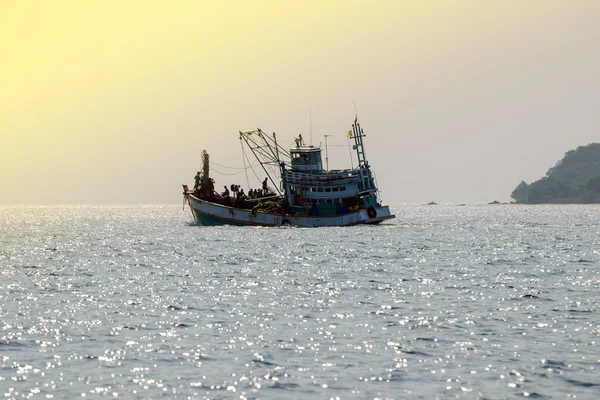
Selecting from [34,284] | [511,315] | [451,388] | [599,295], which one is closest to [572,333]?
[511,315]

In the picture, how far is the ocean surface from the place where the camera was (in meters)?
21.1

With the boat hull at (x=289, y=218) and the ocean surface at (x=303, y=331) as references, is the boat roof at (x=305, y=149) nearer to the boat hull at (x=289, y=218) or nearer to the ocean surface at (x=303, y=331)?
the boat hull at (x=289, y=218)

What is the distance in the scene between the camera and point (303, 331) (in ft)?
93.5

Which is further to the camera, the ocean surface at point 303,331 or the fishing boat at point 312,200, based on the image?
the fishing boat at point 312,200

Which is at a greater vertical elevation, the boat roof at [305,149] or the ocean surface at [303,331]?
the boat roof at [305,149]

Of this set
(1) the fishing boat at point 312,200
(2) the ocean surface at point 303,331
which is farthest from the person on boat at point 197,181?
(2) the ocean surface at point 303,331

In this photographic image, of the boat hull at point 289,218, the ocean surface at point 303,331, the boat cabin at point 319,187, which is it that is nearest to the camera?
the ocean surface at point 303,331

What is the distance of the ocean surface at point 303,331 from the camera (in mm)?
21078

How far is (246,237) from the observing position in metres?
91.6

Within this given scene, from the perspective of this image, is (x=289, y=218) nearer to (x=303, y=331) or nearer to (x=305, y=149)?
(x=305, y=149)

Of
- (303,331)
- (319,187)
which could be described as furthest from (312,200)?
(303,331)

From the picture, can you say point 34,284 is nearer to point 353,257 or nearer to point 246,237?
point 353,257

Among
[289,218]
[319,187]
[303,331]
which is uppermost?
[319,187]

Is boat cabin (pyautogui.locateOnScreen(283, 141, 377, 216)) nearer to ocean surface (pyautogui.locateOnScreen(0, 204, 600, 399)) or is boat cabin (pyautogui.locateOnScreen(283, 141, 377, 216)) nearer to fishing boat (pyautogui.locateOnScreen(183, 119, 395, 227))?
fishing boat (pyautogui.locateOnScreen(183, 119, 395, 227))
